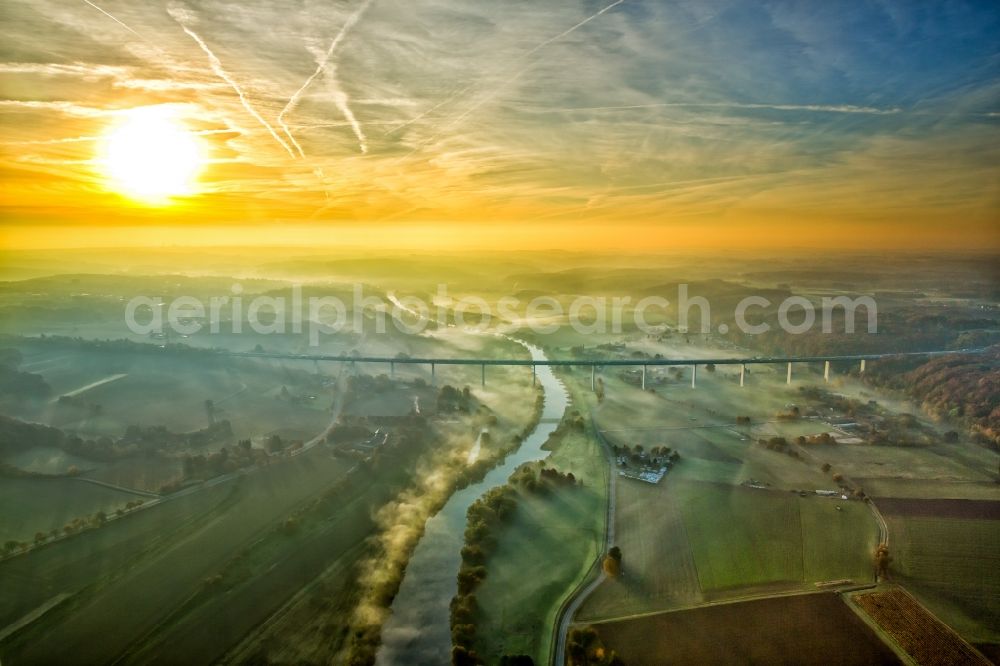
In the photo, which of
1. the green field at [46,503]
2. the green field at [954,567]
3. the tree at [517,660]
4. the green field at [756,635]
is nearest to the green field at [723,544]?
the green field at [756,635]

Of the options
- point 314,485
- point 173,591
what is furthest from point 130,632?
point 314,485

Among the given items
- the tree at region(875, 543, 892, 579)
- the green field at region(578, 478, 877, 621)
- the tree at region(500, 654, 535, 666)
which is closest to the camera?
the tree at region(500, 654, 535, 666)

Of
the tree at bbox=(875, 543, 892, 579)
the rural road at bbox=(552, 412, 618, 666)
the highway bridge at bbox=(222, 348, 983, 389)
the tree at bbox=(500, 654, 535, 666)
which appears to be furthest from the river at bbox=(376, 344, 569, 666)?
the highway bridge at bbox=(222, 348, 983, 389)

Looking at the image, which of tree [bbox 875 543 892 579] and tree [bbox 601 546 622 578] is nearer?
tree [bbox 875 543 892 579]

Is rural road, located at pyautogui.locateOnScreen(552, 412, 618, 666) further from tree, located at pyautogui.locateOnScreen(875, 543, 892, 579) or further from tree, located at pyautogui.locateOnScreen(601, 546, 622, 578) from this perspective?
tree, located at pyautogui.locateOnScreen(875, 543, 892, 579)

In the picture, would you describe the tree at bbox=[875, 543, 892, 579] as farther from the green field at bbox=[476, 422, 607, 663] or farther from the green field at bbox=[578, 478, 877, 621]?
the green field at bbox=[476, 422, 607, 663]

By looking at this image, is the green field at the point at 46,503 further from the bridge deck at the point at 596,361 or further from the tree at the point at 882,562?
the tree at the point at 882,562

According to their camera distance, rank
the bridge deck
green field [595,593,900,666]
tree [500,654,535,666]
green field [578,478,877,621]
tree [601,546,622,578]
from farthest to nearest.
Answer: the bridge deck
tree [601,546,622,578]
green field [578,478,877,621]
tree [500,654,535,666]
green field [595,593,900,666]

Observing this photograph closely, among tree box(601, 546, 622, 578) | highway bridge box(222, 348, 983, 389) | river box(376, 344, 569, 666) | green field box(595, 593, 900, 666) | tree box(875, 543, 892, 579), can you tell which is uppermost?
highway bridge box(222, 348, 983, 389)

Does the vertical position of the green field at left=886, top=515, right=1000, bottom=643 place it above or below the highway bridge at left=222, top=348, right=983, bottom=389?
below
